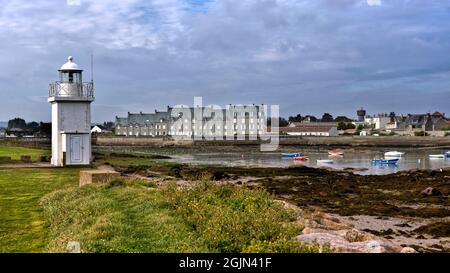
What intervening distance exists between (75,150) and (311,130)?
96383 mm

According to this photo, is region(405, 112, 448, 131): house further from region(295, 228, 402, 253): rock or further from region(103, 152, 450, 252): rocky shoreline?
region(295, 228, 402, 253): rock

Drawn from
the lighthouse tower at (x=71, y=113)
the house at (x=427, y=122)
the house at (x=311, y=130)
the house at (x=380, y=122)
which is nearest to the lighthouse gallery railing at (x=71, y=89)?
the lighthouse tower at (x=71, y=113)

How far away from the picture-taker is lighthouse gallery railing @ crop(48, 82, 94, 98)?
94.5 feet

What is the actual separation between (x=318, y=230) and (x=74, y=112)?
22368 millimetres

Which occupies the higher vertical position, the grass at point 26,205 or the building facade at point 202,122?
the building facade at point 202,122

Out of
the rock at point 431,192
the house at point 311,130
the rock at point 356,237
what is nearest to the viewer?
the rock at point 356,237

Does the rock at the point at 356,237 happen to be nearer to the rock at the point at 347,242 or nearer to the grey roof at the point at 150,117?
the rock at the point at 347,242

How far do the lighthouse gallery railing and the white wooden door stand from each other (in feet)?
7.82

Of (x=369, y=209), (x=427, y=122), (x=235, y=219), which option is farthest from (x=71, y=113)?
(x=427, y=122)

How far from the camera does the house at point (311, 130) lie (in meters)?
117

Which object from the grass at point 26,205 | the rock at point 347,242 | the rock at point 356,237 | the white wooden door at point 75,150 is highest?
the white wooden door at point 75,150

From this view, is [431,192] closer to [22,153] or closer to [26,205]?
[26,205]

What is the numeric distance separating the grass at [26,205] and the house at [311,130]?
9572cm
